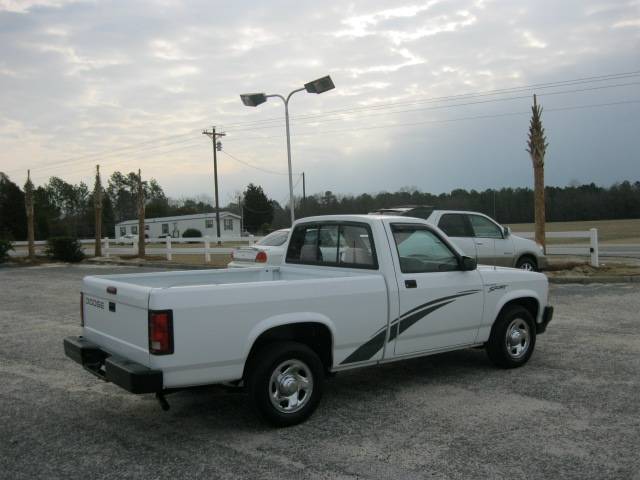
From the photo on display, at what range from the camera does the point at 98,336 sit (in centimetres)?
530

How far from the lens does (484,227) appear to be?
13.7 m

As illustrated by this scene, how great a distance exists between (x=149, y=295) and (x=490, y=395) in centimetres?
338

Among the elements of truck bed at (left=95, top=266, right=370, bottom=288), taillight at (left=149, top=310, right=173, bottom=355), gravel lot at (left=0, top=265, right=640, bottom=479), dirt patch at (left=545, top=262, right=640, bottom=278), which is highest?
truck bed at (left=95, top=266, right=370, bottom=288)

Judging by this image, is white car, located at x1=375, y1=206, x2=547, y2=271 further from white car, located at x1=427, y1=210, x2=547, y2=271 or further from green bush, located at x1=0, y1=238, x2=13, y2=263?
green bush, located at x1=0, y1=238, x2=13, y2=263

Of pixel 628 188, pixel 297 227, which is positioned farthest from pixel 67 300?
pixel 628 188

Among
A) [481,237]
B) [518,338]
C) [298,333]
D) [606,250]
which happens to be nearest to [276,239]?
[481,237]

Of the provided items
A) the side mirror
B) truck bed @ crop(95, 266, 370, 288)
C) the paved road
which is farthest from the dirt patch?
truck bed @ crop(95, 266, 370, 288)

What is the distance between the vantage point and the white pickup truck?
14.6 ft

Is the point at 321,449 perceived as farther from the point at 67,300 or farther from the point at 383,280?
the point at 67,300

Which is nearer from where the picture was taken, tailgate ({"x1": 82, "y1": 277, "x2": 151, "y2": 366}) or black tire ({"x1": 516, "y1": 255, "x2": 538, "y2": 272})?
tailgate ({"x1": 82, "y1": 277, "x2": 151, "y2": 366})

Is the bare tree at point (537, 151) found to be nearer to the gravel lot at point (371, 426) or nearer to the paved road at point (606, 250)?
→ the paved road at point (606, 250)

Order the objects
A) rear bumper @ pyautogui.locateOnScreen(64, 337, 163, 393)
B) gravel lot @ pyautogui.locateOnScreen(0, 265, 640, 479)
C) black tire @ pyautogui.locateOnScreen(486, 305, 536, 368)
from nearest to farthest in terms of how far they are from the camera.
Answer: gravel lot @ pyautogui.locateOnScreen(0, 265, 640, 479), rear bumper @ pyautogui.locateOnScreen(64, 337, 163, 393), black tire @ pyautogui.locateOnScreen(486, 305, 536, 368)

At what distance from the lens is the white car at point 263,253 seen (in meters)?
13.4

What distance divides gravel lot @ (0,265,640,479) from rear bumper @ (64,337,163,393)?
53cm
